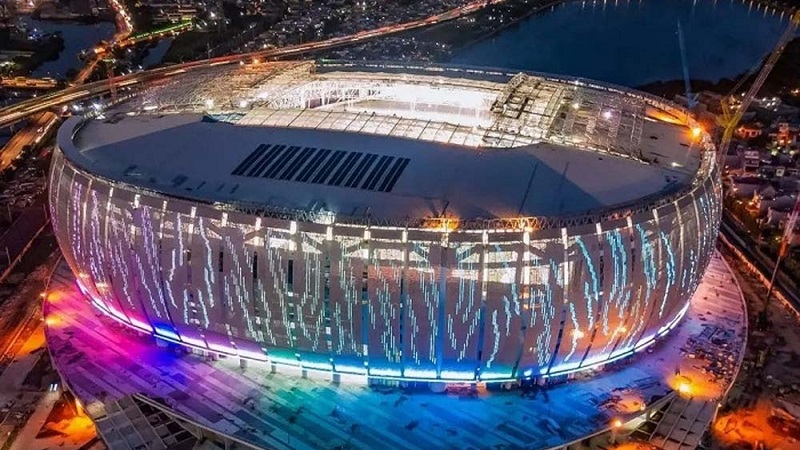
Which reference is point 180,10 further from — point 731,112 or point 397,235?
point 397,235

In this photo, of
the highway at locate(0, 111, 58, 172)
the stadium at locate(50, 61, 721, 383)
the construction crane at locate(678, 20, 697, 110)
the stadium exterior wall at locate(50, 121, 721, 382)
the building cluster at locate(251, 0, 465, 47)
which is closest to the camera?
the stadium exterior wall at locate(50, 121, 721, 382)

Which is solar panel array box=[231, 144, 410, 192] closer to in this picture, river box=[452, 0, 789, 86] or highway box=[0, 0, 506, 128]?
highway box=[0, 0, 506, 128]

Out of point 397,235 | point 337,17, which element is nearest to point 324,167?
point 397,235

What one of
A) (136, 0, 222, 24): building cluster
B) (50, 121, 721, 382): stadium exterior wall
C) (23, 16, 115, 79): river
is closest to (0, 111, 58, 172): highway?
(23, 16, 115, 79): river

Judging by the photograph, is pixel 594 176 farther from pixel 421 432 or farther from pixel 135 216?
pixel 135 216

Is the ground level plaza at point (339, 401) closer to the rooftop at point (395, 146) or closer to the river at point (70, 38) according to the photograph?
the rooftop at point (395, 146)

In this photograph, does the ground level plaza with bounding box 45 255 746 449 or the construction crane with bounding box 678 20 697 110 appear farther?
the construction crane with bounding box 678 20 697 110
